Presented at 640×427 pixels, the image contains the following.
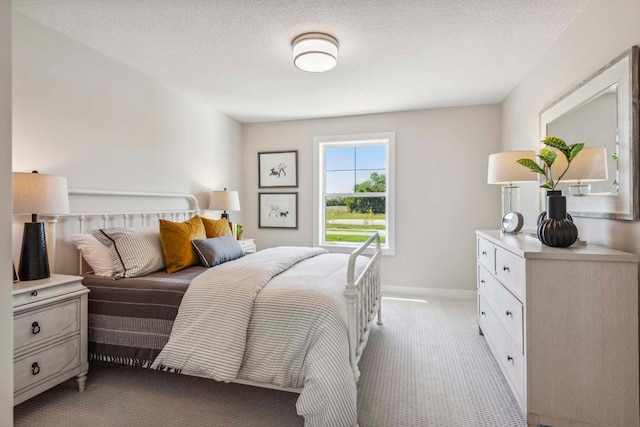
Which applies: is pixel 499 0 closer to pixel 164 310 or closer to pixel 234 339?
pixel 234 339

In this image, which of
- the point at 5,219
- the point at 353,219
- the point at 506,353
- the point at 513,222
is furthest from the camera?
the point at 353,219

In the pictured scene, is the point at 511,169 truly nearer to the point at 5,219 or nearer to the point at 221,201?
the point at 5,219

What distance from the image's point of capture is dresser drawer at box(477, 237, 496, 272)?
2282 mm

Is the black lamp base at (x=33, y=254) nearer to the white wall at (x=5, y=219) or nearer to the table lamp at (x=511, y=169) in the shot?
the white wall at (x=5, y=219)

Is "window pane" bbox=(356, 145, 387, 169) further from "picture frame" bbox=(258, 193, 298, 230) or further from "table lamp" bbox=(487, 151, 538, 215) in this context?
"table lamp" bbox=(487, 151, 538, 215)

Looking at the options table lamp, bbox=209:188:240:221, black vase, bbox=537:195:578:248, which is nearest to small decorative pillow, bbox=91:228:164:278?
table lamp, bbox=209:188:240:221

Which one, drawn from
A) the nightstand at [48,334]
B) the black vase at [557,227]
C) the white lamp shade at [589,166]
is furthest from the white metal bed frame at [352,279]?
the white lamp shade at [589,166]

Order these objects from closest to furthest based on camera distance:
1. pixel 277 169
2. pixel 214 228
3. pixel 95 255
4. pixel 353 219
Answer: pixel 95 255, pixel 214 228, pixel 353 219, pixel 277 169

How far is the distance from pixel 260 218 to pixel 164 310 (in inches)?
112

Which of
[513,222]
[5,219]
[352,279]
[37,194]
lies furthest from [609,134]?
[37,194]

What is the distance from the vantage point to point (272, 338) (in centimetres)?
172

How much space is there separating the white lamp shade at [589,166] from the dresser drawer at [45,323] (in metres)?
3.04

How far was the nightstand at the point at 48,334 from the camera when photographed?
65.0 inches

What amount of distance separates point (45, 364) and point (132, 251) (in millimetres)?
787
